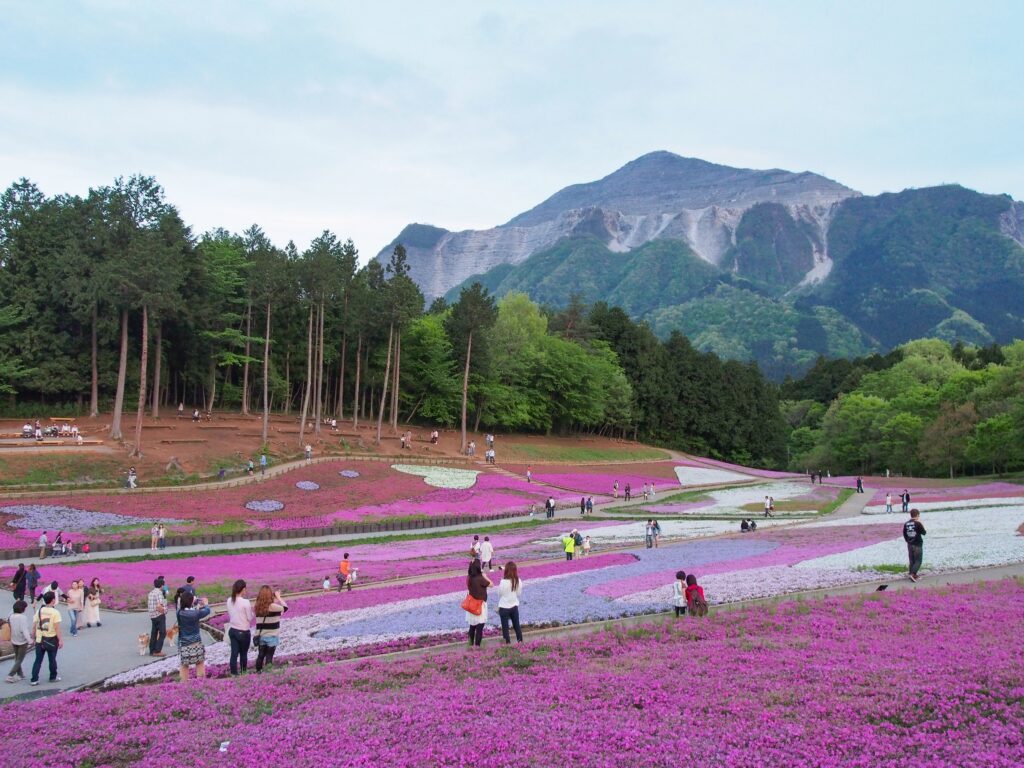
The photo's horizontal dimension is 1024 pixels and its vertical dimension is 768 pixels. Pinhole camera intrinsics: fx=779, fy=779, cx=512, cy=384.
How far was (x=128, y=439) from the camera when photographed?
2149 inches

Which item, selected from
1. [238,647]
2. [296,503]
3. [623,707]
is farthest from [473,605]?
[296,503]

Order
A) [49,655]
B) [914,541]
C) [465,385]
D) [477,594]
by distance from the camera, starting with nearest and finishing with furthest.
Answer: [477,594]
[49,655]
[914,541]
[465,385]

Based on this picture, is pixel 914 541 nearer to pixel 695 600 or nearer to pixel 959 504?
pixel 695 600

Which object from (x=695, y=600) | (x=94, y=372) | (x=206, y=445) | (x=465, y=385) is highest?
(x=465, y=385)

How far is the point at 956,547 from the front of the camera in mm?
25906

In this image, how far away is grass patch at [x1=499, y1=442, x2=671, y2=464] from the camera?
7681cm

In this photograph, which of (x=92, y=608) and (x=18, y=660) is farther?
(x=92, y=608)

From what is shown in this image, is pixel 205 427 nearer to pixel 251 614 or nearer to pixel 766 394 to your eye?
pixel 251 614

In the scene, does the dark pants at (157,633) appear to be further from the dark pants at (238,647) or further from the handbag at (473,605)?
the handbag at (473,605)

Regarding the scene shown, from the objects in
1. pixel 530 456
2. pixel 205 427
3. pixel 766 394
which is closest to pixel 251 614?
pixel 205 427

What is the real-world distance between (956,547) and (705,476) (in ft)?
174

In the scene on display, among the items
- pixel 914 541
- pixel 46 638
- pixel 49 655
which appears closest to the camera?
pixel 46 638

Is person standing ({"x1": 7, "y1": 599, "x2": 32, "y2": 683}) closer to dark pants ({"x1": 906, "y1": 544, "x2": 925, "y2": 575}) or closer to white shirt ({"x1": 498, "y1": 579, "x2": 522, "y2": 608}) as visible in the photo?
white shirt ({"x1": 498, "y1": 579, "x2": 522, "y2": 608})

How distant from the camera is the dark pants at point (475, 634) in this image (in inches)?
610
